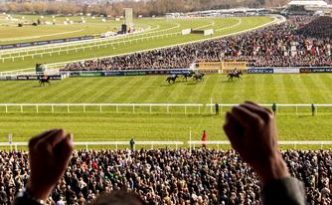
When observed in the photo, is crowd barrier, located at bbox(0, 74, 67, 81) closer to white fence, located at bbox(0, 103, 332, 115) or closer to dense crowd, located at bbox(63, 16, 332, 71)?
dense crowd, located at bbox(63, 16, 332, 71)

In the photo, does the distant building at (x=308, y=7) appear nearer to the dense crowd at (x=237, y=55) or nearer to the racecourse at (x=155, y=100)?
the dense crowd at (x=237, y=55)

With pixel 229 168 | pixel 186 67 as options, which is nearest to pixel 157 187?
pixel 229 168

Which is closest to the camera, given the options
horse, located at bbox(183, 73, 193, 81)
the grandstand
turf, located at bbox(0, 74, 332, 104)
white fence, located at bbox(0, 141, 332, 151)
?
the grandstand

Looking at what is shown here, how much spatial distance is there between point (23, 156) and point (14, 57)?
41637mm

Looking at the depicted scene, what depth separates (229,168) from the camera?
16.6 meters

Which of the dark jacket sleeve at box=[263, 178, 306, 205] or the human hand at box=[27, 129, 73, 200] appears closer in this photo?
the dark jacket sleeve at box=[263, 178, 306, 205]

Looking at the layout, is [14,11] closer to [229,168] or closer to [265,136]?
[229,168]

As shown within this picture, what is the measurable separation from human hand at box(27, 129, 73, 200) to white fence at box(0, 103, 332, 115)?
90.9ft

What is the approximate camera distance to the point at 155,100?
34031 millimetres

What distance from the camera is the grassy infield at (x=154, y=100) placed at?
26.3 metres

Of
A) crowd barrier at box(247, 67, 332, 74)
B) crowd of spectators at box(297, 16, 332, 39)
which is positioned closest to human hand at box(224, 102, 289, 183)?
crowd barrier at box(247, 67, 332, 74)

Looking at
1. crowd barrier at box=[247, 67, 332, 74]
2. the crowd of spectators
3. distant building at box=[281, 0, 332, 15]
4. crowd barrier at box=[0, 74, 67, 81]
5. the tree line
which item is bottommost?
crowd barrier at box=[247, 67, 332, 74]

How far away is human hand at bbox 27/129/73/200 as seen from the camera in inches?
86.5

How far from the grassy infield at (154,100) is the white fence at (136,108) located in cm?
20
